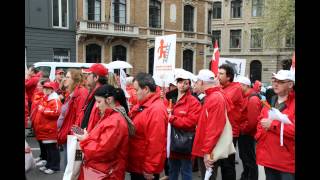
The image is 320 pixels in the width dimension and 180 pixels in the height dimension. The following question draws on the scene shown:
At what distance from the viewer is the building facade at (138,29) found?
31.2 m

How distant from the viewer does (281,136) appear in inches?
158

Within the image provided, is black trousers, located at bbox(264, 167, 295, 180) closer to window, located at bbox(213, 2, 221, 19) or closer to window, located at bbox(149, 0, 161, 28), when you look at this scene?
window, located at bbox(149, 0, 161, 28)

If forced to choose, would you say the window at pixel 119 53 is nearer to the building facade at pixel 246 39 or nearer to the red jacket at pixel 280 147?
the building facade at pixel 246 39

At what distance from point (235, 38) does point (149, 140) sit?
156 ft

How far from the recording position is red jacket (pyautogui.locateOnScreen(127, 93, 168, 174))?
4.04 m

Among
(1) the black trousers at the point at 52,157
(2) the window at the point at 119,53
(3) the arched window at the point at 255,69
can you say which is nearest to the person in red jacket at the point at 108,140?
(1) the black trousers at the point at 52,157

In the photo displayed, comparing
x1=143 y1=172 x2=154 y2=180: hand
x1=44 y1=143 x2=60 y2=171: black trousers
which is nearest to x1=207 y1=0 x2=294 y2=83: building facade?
x1=44 y1=143 x2=60 y2=171: black trousers

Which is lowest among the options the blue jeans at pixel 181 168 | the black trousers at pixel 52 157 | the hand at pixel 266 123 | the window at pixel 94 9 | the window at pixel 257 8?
the black trousers at pixel 52 157

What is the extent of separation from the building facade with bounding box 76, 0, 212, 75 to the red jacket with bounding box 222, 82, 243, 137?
25.2m
